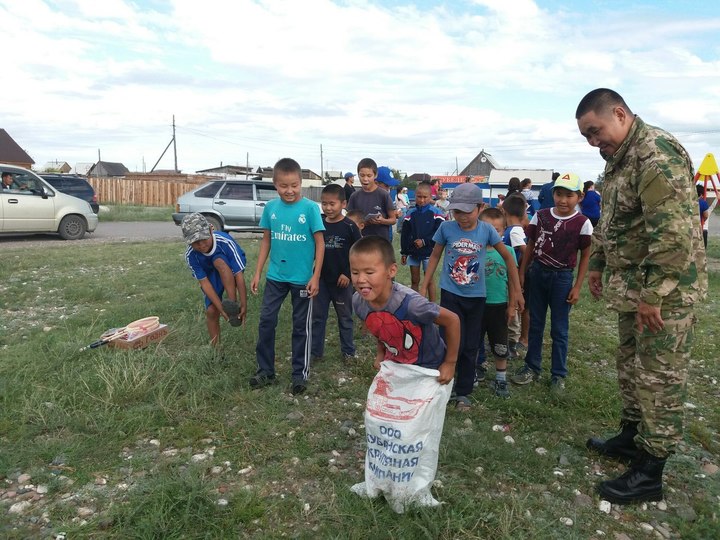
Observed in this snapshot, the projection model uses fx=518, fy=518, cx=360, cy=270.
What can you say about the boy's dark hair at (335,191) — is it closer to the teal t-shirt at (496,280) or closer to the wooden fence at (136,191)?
the teal t-shirt at (496,280)

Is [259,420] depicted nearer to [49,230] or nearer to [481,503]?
[481,503]

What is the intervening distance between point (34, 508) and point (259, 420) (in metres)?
1.28

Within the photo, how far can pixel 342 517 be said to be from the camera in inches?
96.5

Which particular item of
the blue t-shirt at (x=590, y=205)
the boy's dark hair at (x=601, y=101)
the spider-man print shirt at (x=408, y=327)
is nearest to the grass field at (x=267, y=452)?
the spider-man print shirt at (x=408, y=327)

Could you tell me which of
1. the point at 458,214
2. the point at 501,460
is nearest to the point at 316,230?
the point at 458,214

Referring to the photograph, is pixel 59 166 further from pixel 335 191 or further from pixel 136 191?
pixel 335 191

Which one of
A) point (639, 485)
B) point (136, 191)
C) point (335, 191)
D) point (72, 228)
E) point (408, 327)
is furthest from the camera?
point (136, 191)

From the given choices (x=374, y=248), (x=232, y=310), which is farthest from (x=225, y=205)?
(x=374, y=248)

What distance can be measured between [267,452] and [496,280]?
6.96ft

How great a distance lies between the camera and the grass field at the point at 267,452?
2.43 meters

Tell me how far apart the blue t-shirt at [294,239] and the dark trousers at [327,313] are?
0.54m

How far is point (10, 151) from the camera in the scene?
151 feet

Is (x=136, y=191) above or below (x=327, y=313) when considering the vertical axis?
above

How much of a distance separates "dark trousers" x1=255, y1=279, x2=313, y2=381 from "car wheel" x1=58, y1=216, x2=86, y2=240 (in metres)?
11.3
